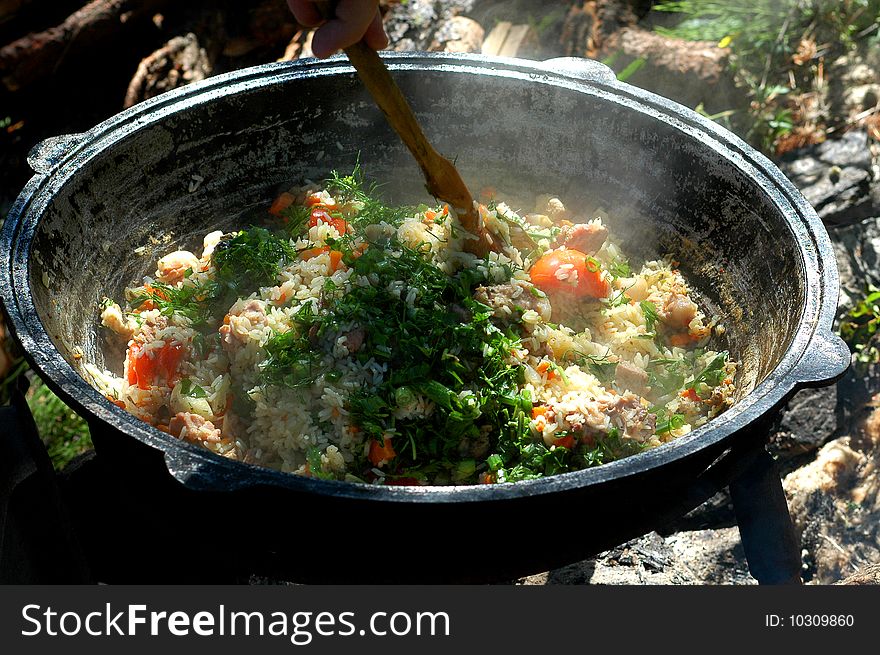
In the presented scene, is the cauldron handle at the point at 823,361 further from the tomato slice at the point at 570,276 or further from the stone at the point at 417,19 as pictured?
the stone at the point at 417,19

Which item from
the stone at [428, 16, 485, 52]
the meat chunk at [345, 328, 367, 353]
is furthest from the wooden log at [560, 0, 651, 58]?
the meat chunk at [345, 328, 367, 353]

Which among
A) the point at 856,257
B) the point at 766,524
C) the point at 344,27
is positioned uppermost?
the point at 344,27

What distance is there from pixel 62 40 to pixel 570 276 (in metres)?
3.95

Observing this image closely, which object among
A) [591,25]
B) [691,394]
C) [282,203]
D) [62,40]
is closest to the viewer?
[691,394]

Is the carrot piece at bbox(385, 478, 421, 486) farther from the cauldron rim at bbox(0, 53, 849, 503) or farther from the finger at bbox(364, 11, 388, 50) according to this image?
the finger at bbox(364, 11, 388, 50)

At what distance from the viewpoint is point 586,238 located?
142 inches

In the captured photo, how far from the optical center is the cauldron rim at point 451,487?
2137 millimetres

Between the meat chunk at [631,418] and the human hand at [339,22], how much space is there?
157 centimetres

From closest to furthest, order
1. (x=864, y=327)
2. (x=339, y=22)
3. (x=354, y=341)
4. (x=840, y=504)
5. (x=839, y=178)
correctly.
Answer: (x=339, y=22) → (x=354, y=341) → (x=840, y=504) → (x=864, y=327) → (x=839, y=178)

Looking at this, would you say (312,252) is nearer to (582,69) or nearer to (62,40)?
(582,69)

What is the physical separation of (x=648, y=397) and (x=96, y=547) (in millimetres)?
2550

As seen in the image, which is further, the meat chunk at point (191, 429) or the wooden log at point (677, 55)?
the wooden log at point (677, 55)

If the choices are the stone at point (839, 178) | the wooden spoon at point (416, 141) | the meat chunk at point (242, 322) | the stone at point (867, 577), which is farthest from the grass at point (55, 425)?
the stone at point (839, 178)

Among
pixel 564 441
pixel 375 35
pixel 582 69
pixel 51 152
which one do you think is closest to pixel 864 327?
pixel 582 69
